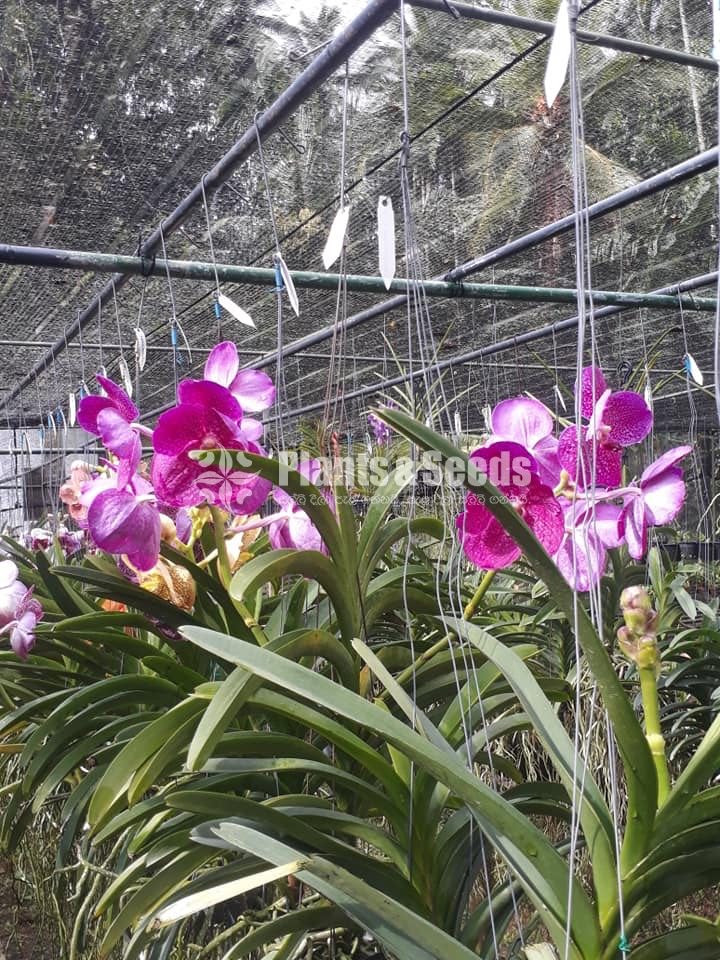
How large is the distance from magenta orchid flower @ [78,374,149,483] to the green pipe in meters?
0.52

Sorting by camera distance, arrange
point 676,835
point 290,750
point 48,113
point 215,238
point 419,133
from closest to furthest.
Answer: point 676,835
point 290,750
point 48,113
point 419,133
point 215,238

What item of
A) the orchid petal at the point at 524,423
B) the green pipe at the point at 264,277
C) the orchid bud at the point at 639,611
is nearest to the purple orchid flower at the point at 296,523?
the orchid petal at the point at 524,423

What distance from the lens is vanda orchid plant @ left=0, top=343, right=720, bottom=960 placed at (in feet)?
1.47

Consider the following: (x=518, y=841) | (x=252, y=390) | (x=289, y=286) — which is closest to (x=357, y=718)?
(x=518, y=841)

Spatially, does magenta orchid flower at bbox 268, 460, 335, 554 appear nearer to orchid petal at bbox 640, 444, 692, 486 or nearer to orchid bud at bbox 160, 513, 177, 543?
orchid bud at bbox 160, 513, 177, 543

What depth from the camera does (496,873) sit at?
97 cm

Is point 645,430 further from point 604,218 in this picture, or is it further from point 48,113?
point 604,218

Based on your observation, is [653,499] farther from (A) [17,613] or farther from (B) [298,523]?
(A) [17,613]

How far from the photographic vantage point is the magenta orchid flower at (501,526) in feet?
1.66

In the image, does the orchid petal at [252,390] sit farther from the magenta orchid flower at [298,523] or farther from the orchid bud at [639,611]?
the orchid bud at [639,611]

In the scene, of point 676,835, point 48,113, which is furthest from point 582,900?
point 48,113

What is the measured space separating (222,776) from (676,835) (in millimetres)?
363

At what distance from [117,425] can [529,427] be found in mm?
331

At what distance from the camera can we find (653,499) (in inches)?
19.3
